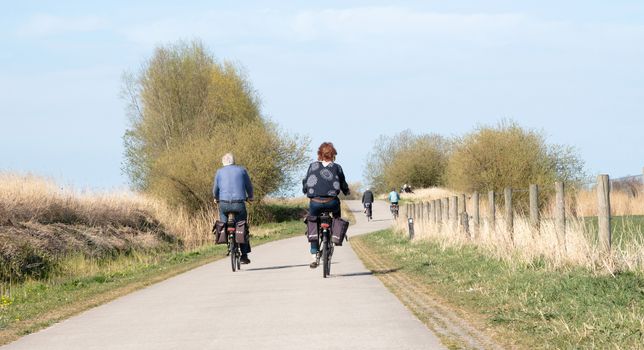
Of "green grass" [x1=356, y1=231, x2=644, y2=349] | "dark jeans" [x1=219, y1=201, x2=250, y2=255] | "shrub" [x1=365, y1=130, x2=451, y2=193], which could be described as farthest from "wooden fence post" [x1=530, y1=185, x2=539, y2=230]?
"shrub" [x1=365, y1=130, x2=451, y2=193]

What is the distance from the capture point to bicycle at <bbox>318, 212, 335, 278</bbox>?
51.9 feet

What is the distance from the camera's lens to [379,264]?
19906 millimetres

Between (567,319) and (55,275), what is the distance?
17.2m

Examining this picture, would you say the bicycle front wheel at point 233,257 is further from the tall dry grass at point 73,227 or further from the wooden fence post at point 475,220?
the wooden fence post at point 475,220

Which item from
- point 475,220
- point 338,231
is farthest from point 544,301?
point 475,220

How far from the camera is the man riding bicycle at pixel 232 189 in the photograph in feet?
59.5

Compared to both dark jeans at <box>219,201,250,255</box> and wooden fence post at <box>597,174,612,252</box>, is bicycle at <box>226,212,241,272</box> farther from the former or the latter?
wooden fence post at <box>597,174,612,252</box>

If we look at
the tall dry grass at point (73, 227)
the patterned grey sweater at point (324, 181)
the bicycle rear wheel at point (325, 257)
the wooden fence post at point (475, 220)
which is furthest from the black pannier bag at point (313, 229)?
the tall dry grass at point (73, 227)

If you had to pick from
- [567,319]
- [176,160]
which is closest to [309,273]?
[567,319]

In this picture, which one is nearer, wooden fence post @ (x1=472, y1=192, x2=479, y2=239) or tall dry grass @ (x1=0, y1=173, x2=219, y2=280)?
wooden fence post @ (x1=472, y1=192, x2=479, y2=239)

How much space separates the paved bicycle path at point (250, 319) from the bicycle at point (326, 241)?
0.28 metres

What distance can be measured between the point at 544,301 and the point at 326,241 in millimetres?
5469

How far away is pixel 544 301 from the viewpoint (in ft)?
35.9

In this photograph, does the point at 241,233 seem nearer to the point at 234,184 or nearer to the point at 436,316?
the point at 234,184
